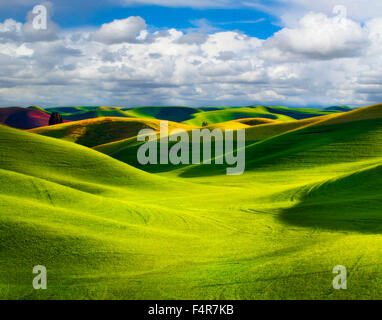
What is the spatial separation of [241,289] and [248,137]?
8237cm

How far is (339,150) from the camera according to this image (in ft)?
194

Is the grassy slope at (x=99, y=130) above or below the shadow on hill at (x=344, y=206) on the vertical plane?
above

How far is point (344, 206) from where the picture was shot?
2441cm

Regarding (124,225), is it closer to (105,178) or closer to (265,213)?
(265,213)

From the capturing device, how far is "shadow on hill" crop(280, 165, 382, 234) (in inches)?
779

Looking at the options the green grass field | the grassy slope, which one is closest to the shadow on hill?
the green grass field

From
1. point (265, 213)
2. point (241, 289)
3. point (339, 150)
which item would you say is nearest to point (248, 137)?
point (339, 150)

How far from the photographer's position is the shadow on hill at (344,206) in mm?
19797

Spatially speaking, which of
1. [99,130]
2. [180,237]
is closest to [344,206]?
[180,237]

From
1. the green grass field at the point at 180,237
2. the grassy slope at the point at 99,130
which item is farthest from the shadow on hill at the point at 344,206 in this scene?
the grassy slope at the point at 99,130

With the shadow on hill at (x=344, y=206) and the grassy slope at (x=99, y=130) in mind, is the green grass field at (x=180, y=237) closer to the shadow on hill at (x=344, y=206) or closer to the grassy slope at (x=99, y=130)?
Result: the shadow on hill at (x=344, y=206)

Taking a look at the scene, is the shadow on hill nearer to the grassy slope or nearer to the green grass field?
the green grass field

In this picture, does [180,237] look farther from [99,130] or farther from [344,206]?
[99,130]

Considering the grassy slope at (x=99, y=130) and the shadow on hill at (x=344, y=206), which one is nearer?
the shadow on hill at (x=344, y=206)
